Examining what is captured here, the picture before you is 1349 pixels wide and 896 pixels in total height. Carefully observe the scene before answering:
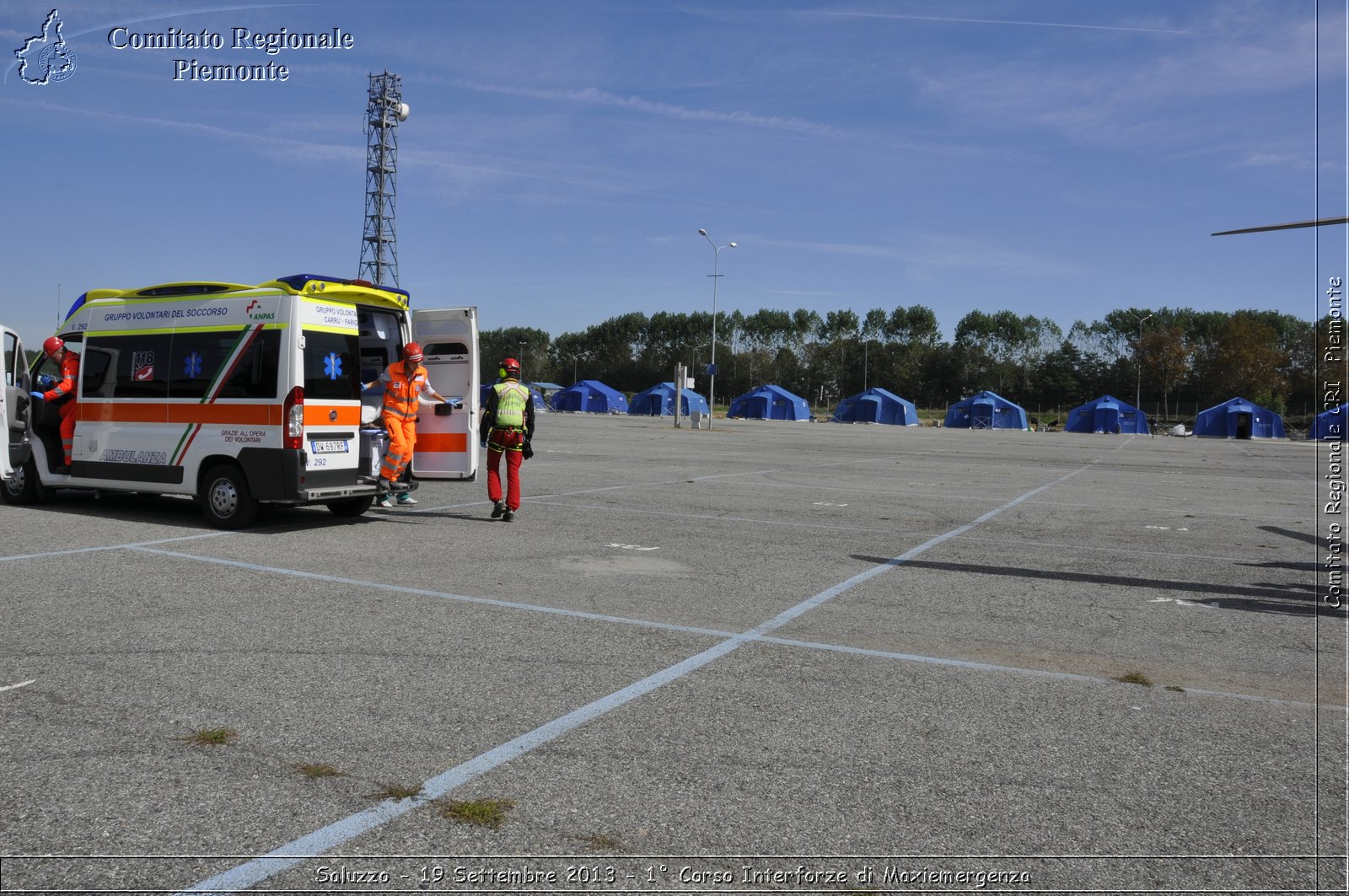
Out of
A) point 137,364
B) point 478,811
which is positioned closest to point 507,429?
point 137,364

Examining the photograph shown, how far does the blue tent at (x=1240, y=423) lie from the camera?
64812mm

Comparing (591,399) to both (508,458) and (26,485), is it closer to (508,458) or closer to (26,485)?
(26,485)

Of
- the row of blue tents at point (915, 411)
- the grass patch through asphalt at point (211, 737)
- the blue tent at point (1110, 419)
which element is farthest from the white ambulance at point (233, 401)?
the blue tent at point (1110, 419)

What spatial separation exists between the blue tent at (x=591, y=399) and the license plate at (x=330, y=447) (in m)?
71.3

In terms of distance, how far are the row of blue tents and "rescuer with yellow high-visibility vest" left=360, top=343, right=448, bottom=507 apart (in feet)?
163

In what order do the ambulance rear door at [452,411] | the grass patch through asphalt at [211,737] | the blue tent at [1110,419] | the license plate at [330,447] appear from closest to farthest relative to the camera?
the grass patch through asphalt at [211,737] < the license plate at [330,447] < the ambulance rear door at [452,411] < the blue tent at [1110,419]

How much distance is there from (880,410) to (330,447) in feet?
227

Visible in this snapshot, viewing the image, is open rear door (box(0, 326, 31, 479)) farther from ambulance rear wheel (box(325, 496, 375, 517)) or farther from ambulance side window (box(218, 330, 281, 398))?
ambulance rear wheel (box(325, 496, 375, 517))

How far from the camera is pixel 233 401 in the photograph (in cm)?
977

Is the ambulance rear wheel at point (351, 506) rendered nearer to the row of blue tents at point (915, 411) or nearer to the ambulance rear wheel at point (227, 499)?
the ambulance rear wheel at point (227, 499)

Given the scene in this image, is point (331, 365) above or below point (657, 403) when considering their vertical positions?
below

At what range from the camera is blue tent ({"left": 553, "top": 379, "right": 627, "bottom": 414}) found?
8219 centimetres

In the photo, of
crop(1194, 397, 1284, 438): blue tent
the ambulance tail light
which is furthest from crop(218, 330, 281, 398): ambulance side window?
crop(1194, 397, 1284, 438): blue tent

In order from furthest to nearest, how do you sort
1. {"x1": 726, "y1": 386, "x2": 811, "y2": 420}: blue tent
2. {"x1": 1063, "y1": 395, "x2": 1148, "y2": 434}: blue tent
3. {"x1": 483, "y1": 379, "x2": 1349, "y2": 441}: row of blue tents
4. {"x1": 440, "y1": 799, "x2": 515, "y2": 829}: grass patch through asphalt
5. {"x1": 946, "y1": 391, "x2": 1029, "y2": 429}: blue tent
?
1. {"x1": 726, "y1": 386, "x2": 811, "y2": 420}: blue tent
2. {"x1": 946, "y1": 391, "x2": 1029, "y2": 429}: blue tent
3. {"x1": 1063, "y1": 395, "x2": 1148, "y2": 434}: blue tent
4. {"x1": 483, "y1": 379, "x2": 1349, "y2": 441}: row of blue tents
5. {"x1": 440, "y1": 799, "x2": 515, "y2": 829}: grass patch through asphalt
